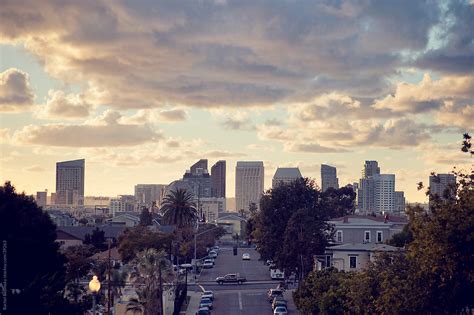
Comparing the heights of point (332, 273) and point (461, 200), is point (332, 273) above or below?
below

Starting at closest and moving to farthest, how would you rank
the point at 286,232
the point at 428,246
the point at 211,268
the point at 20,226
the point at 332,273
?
1. the point at 428,246
2. the point at 20,226
3. the point at 332,273
4. the point at 286,232
5. the point at 211,268

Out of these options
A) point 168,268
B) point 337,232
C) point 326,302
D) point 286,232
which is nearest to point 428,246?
point 326,302

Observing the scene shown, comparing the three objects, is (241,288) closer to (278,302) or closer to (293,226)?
(293,226)

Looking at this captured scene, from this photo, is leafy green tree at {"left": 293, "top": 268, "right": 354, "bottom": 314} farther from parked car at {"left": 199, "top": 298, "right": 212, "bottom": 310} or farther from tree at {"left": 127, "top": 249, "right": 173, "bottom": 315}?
tree at {"left": 127, "top": 249, "right": 173, "bottom": 315}

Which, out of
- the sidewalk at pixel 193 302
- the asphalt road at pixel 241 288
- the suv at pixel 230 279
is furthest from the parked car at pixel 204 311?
the suv at pixel 230 279

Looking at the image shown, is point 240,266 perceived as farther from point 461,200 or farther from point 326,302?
point 461,200

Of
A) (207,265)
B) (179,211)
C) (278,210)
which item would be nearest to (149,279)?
(278,210)

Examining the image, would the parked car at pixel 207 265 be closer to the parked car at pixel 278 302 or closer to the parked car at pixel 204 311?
the parked car at pixel 278 302
